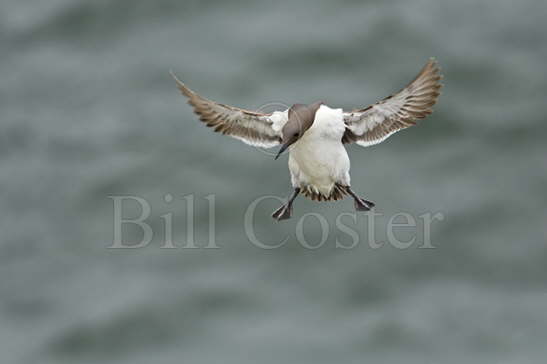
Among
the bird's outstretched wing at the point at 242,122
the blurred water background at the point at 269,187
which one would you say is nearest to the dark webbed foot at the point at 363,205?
the bird's outstretched wing at the point at 242,122

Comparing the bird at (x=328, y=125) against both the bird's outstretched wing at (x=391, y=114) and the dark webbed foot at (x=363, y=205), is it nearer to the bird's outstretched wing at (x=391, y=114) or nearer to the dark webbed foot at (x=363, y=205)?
the bird's outstretched wing at (x=391, y=114)

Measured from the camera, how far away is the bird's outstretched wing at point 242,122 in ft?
38.6

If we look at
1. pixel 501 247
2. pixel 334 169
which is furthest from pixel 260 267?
pixel 334 169

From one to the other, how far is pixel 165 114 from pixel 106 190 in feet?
6.17

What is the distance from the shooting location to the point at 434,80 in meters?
11.6

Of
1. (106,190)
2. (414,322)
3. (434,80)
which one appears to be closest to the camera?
(434,80)

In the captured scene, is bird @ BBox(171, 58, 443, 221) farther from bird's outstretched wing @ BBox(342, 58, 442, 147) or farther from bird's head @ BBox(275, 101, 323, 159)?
bird's head @ BBox(275, 101, 323, 159)

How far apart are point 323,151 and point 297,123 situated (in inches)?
31.9

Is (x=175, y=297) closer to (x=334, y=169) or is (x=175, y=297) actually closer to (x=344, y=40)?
(x=344, y=40)

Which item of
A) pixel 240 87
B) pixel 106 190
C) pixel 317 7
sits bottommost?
pixel 106 190

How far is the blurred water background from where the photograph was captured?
23.2m

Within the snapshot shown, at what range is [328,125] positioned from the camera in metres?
11.7

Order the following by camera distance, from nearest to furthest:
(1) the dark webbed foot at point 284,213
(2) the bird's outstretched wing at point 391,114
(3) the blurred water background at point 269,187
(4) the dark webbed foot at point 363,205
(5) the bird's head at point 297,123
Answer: (5) the bird's head at point 297,123 → (2) the bird's outstretched wing at point 391,114 → (4) the dark webbed foot at point 363,205 → (1) the dark webbed foot at point 284,213 → (3) the blurred water background at point 269,187

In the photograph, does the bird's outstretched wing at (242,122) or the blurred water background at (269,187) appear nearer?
the bird's outstretched wing at (242,122)
